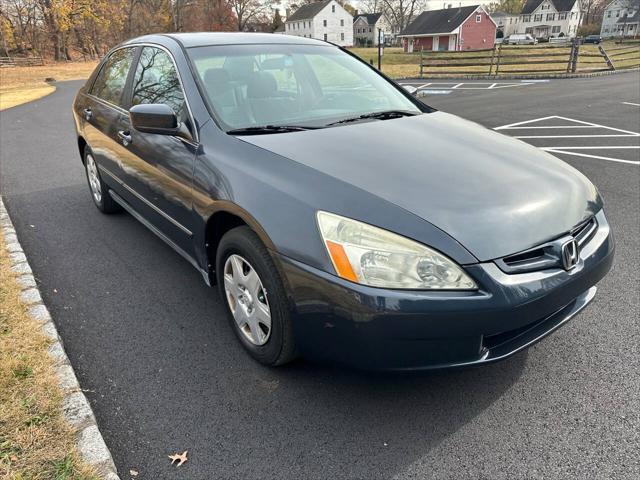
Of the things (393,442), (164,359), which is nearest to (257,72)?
(164,359)

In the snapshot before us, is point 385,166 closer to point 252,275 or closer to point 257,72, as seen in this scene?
point 252,275

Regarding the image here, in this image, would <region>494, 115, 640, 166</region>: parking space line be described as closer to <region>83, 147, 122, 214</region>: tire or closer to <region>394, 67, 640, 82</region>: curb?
<region>83, 147, 122, 214</region>: tire

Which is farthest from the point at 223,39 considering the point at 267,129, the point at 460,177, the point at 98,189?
the point at 98,189

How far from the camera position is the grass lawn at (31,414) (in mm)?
1936

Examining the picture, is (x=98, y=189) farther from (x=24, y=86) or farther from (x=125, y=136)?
(x=24, y=86)

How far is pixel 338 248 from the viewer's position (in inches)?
78.9

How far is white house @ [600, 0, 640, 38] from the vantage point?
76062 mm

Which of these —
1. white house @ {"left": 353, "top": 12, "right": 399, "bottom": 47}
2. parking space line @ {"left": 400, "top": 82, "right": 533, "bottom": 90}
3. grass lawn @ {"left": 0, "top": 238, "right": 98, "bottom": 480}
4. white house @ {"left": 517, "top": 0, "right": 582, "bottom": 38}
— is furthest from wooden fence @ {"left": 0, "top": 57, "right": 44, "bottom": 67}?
white house @ {"left": 517, "top": 0, "right": 582, "bottom": 38}

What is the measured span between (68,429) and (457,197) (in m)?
1.99

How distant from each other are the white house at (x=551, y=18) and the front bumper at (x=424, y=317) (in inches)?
3523

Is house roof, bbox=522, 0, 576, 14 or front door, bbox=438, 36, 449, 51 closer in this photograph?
front door, bbox=438, 36, 449, 51

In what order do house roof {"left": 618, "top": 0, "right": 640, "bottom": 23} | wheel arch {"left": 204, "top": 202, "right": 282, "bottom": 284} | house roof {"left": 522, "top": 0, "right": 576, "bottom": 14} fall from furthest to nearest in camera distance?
house roof {"left": 522, "top": 0, "right": 576, "bottom": 14} < house roof {"left": 618, "top": 0, "right": 640, "bottom": 23} < wheel arch {"left": 204, "top": 202, "right": 282, "bottom": 284}

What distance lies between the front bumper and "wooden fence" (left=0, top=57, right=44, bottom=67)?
45821mm

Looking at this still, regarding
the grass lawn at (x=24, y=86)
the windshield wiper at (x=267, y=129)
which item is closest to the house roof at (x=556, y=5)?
the grass lawn at (x=24, y=86)
